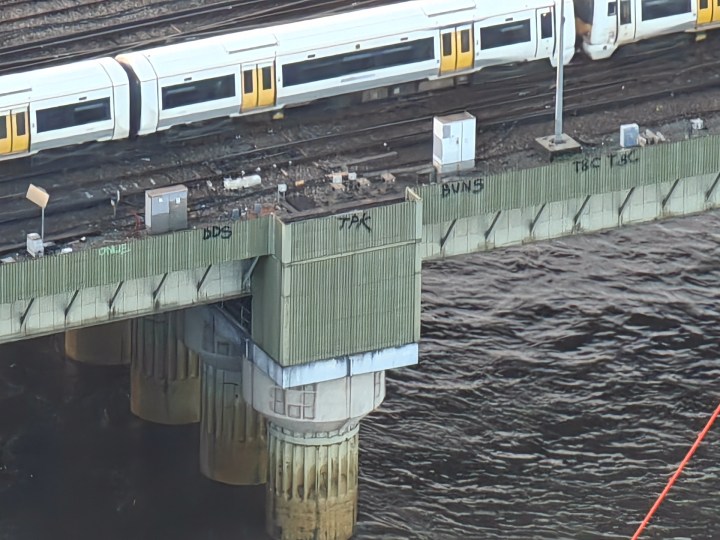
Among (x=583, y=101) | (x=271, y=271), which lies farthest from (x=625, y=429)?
(x=271, y=271)

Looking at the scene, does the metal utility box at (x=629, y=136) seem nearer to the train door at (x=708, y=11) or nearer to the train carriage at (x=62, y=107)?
the train door at (x=708, y=11)

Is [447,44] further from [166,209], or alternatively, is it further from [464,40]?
[166,209]

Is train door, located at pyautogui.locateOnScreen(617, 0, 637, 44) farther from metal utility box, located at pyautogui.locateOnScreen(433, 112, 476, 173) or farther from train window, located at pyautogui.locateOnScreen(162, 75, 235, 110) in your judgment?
train window, located at pyautogui.locateOnScreen(162, 75, 235, 110)

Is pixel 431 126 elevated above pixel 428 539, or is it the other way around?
pixel 431 126

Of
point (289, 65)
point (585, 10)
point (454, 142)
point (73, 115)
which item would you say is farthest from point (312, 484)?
point (585, 10)

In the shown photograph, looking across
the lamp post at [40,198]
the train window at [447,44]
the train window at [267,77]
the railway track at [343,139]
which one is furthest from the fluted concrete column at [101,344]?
the lamp post at [40,198]

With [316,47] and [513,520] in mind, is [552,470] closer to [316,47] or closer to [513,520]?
[513,520]
